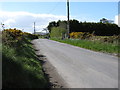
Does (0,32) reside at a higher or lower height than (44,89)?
higher

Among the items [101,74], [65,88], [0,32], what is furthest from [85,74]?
[0,32]

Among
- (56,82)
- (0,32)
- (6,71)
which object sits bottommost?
(56,82)

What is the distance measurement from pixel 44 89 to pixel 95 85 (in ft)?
5.67

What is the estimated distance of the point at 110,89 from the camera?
22.4 ft

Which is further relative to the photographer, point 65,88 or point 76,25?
point 76,25

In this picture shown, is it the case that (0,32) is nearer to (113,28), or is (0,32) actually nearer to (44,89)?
(44,89)

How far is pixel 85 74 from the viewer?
9180 millimetres

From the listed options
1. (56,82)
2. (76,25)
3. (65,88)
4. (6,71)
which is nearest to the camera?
(6,71)

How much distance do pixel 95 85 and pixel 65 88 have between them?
3.31 ft

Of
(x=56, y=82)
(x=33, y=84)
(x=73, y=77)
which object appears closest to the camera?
(x=33, y=84)

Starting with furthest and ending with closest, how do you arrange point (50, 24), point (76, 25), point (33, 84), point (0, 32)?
point (50, 24)
point (76, 25)
point (0, 32)
point (33, 84)

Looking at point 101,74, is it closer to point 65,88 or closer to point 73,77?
point 73,77

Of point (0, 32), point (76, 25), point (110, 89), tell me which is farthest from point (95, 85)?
point (76, 25)

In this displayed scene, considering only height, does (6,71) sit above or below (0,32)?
below
